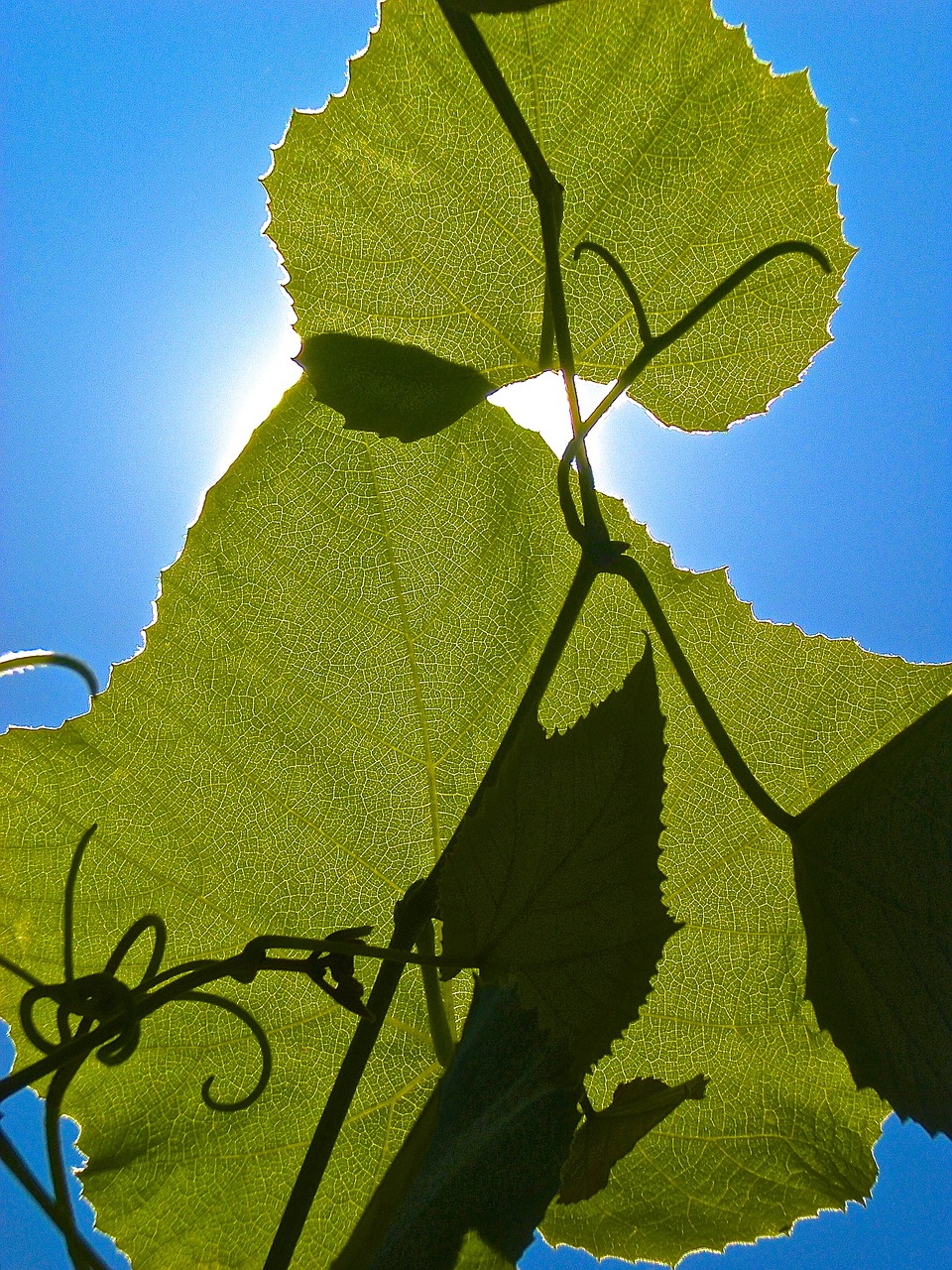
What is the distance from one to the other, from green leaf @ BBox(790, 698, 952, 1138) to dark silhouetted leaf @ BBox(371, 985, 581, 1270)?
0.15 m

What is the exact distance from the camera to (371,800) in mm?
530

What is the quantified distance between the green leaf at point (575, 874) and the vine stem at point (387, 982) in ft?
0.08

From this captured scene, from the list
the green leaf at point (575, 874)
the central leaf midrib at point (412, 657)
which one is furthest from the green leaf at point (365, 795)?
the green leaf at point (575, 874)

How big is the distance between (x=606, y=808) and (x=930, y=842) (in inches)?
6.8

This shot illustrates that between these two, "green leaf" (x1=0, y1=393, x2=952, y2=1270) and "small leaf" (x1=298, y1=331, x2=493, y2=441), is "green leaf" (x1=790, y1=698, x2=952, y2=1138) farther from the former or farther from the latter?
"small leaf" (x1=298, y1=331, x2=493, y2=441)

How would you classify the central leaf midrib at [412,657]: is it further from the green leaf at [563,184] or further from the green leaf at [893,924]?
the green leaf at [893,924]

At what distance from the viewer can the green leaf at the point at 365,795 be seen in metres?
0.52

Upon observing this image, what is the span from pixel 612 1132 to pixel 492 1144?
0.09 meters

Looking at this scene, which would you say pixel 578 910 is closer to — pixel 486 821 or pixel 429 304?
pixel 486 821

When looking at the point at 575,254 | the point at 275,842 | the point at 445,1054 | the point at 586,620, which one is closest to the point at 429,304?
the point at 575,254

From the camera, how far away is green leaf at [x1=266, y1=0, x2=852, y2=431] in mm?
468

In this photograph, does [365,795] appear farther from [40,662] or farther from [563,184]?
[563,184]

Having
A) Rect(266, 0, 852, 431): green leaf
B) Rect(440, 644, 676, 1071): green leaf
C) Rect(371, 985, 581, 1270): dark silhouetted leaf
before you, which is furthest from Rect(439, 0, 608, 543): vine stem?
Rect(371, 985, 581, 1270): dark silhouetted leaf

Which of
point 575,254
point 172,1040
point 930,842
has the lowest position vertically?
point 172,1040
